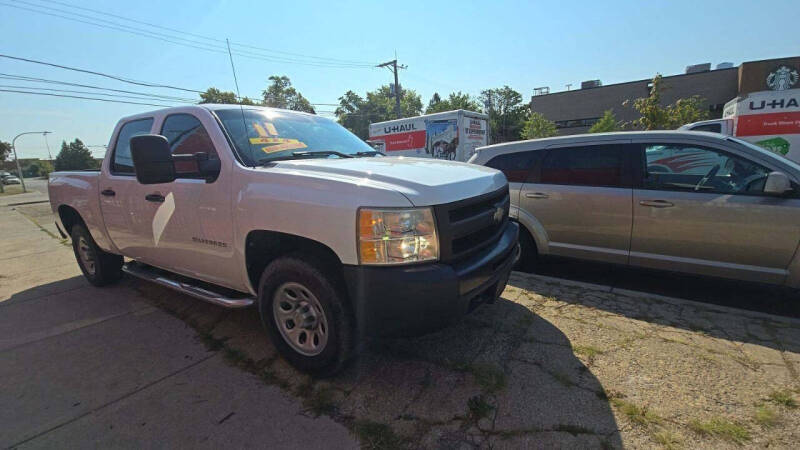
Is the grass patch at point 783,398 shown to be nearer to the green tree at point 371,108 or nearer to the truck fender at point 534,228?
the truck fender at point 534,228

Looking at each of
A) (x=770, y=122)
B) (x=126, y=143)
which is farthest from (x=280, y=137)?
(x=770, y=122)

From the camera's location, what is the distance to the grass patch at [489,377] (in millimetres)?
2318

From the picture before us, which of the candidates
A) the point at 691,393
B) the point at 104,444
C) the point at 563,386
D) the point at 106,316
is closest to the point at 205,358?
the point at 104,444

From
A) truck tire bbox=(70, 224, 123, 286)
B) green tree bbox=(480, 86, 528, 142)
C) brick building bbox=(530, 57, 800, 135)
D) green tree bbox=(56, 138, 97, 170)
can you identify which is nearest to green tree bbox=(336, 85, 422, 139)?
green tree bbox=(480, 86, 528, 142)

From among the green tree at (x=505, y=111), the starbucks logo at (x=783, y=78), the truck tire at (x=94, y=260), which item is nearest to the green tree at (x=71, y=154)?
→ the green tree at (x=505, y=111)

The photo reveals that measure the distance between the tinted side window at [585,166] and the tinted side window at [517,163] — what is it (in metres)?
0.15

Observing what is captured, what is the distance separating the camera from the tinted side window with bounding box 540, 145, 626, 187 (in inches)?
155

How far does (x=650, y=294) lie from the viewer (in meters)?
3.68

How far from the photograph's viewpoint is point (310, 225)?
86.0 inches

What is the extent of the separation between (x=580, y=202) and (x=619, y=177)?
1.48 feet

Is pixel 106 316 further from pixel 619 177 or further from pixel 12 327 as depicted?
pixel 619 177

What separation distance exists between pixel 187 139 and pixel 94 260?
2674mm

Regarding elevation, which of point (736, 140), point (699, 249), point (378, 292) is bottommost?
point (699, 249)

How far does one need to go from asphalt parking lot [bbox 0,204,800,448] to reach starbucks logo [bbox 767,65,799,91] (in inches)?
1080
